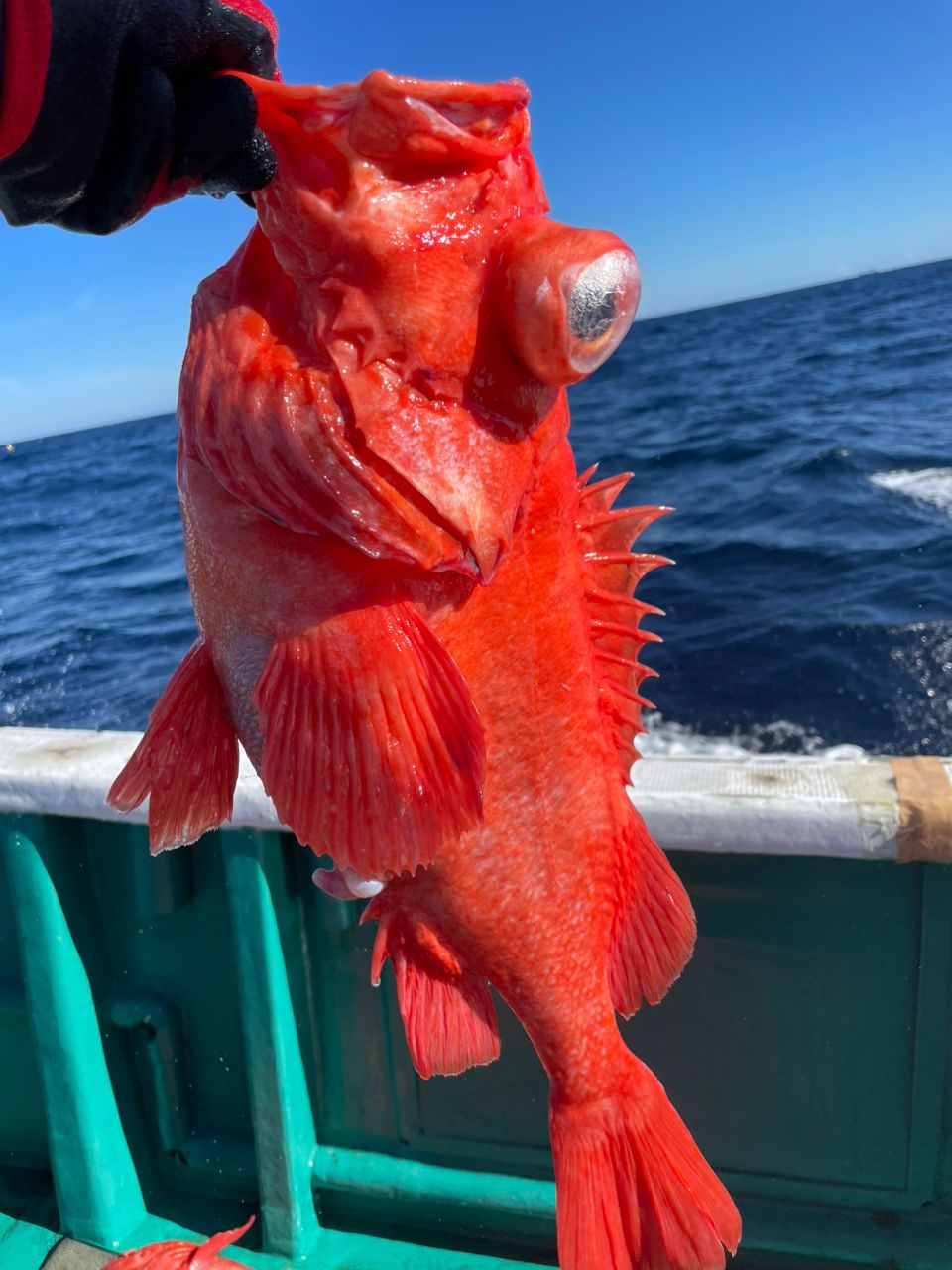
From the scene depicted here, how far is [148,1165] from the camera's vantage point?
315 centimetres

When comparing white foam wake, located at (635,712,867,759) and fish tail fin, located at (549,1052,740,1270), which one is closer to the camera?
fish tail fin, located at (549,1052,740,1270)

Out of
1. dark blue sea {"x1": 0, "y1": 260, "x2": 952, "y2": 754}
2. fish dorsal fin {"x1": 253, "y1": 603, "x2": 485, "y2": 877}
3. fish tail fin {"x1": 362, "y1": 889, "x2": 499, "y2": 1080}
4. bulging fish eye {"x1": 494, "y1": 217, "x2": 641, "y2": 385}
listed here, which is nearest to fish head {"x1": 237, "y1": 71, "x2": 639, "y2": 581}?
bulging fish eye {"x1": 494, "y1": 217, "x2": 641, "y2": 385}

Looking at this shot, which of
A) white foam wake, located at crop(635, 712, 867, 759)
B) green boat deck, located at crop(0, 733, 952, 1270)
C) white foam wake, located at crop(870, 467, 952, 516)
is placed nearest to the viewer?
green boat deck, located at crop(0, 733, 952, 1270)

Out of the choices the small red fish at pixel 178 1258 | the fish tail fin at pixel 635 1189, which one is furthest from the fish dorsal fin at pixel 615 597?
the small red fish at pixel 178 1258

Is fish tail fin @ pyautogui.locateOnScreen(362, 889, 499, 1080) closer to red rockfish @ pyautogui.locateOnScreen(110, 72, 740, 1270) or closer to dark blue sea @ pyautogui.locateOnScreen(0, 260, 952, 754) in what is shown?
red rockfish @ pyautogui.locateOnScreen(110, 72, 740, 1270)

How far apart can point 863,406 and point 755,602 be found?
39.6 ft

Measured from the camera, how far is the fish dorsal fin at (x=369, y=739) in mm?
1245

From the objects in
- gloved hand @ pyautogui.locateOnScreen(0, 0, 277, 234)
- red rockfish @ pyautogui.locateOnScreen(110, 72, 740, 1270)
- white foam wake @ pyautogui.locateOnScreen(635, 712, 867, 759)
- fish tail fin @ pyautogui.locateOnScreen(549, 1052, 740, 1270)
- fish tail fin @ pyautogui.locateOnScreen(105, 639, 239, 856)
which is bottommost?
white foam wake @ pyautogui.locateOnScreen(635, 712, 867, 759)

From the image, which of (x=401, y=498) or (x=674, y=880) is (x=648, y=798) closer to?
(x=674, y=880)

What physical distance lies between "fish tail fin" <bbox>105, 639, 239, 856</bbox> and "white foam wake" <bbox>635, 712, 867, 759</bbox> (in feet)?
20.1

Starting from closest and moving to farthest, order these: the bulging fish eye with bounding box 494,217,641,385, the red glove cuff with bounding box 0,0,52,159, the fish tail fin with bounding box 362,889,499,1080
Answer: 1. the red glove cuff with bounding box 0,0,52,159
2. the bulging fish eye with bounding box 494,217,641,385
3. the fish tail fin with bounding box 362,889,499,1080

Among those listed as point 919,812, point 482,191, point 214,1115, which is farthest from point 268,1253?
point 482,191

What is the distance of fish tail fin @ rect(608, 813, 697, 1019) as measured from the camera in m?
1.82

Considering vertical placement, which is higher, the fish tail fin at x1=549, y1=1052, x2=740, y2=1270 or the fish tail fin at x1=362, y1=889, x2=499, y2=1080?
the fish tail fin at x1=362, y1=889, x2=499, y2=1080
